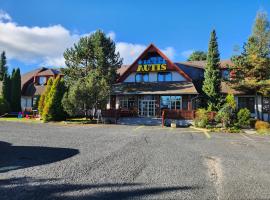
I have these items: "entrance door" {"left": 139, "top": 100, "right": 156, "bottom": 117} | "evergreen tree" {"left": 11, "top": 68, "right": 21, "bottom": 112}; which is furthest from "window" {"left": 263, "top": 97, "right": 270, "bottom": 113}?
"evergreen tree" {"left": 11, "top": 68, "right": 21, "bottom": 112}

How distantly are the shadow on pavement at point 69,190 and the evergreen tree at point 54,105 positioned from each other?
2220 centimetres

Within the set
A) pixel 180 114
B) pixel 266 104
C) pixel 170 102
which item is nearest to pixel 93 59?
pixel 170 102

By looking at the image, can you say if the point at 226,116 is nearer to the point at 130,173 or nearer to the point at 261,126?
the point at 261,126

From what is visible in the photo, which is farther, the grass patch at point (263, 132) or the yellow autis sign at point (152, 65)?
the yellow autis sign at point (152, 65)

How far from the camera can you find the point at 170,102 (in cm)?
3072

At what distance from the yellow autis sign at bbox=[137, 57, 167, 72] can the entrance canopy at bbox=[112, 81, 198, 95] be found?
5.87 feet

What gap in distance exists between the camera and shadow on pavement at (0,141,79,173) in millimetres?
8602

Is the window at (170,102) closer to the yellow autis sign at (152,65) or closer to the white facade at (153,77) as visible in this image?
the white facade at (153,77)

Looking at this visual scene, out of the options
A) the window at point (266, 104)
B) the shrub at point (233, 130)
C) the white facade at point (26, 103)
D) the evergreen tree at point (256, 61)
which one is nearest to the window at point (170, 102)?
Result: the evergreen tree at point (256, 61)

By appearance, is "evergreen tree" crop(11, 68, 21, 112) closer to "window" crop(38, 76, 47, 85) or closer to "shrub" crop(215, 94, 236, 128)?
"window" crop(38, 76, 47, 85)

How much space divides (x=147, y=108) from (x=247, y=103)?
471 inches

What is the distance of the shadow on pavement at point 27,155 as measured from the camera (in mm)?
8602

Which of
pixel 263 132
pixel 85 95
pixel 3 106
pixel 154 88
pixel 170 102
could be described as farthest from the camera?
pixel 3 106

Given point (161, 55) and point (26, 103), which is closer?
point (161, 55)
